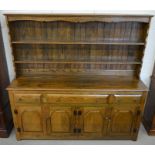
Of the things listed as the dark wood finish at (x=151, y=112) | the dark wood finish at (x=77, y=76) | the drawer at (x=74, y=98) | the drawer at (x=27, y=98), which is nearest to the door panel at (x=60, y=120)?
the dark wood finish at (x=77, y=76)

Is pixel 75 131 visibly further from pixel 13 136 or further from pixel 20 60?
pixel 20 60

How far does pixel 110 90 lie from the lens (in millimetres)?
2000

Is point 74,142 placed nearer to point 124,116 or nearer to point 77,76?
point 124,116

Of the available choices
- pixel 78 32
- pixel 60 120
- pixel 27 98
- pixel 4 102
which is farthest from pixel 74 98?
pixel 4 102

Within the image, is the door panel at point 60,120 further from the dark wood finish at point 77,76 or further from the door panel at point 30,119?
the door panel at point 30,119

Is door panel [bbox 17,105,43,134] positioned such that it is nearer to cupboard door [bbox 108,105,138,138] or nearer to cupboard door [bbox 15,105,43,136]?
cupboard door [bbox 15,105,43,136]

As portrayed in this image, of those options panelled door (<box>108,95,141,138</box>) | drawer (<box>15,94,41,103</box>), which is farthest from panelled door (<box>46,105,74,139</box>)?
panelled door (<box>108,95,141,138</box>)

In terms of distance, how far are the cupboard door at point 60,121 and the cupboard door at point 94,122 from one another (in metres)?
0.19

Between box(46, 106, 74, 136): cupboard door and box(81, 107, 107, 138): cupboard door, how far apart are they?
0.19 meters

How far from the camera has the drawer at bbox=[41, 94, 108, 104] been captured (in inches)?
79.7

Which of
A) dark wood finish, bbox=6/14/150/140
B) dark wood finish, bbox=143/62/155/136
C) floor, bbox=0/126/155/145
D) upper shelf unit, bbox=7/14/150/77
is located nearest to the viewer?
dark wood finish, bbox=6/14/150/140

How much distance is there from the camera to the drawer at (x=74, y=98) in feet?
6.64

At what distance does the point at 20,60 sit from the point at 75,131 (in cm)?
132

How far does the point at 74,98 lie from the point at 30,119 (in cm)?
70
